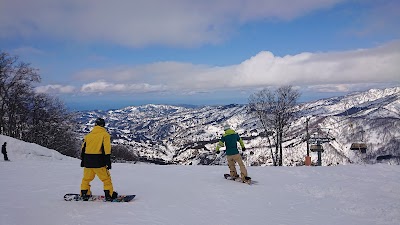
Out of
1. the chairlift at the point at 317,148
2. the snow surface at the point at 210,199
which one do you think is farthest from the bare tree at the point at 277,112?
the snow surface at the point at 210,199

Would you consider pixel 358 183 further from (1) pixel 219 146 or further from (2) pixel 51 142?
(2) pixel 51 142

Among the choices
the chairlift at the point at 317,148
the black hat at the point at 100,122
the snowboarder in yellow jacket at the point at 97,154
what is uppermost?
the black hat at the point at 100,122

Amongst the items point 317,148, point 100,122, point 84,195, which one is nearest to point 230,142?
point 100,122

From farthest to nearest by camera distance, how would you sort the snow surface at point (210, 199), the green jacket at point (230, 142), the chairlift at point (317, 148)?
the chairlift at point (317, 148)
the green jacket at point (230, 142)
the snow surface at point (210, 199)

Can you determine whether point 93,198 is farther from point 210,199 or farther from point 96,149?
point 210,199

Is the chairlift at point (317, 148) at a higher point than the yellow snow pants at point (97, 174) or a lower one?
lower

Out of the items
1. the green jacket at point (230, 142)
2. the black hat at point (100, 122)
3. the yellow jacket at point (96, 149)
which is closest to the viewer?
the yellow jacket at point (96, 149)

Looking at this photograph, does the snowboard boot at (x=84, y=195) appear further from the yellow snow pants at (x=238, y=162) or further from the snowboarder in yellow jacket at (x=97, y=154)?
the yellow snow pants at (x=238, y=162)

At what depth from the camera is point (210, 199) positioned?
27.1 ft

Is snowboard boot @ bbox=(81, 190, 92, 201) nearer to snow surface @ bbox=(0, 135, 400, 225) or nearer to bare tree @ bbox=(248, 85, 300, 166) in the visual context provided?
snow surface @ bbox=(0, 135, 400, 225)

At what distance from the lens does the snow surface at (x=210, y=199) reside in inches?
251

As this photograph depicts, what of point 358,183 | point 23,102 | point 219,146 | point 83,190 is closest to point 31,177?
point 83,190

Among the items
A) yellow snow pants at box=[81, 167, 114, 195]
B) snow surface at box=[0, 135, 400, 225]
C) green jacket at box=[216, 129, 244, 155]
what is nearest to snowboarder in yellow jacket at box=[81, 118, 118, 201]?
yellow snow pants at box=[81, 167, 114, 195]

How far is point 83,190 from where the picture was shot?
24.6ft
